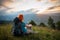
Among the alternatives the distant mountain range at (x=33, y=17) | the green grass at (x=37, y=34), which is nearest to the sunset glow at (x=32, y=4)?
the distant mountain range at (x=33, y=17)

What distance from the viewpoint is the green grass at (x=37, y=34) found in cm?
167

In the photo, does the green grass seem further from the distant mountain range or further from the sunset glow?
the sunset glow

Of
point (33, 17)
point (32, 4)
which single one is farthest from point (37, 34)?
point (32, 4)

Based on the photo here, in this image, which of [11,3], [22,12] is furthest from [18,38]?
[11,3]

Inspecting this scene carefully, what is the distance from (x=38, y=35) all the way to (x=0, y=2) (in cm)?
62

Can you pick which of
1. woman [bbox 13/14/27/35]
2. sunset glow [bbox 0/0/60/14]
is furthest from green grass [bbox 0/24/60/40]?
sunset glow [bbox 0/0/60/14]

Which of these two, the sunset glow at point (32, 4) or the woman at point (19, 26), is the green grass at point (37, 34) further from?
the sunset glow at point (32, 4)

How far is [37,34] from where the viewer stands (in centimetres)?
168

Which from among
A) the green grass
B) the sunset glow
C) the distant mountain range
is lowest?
the green grass

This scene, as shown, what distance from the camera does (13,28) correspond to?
1.69 metres

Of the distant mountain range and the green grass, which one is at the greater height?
the distant mountain range

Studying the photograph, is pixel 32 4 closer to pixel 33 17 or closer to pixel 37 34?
pixel 33 17

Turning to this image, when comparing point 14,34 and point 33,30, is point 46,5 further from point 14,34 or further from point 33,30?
point 14,34

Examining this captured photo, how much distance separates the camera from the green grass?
5.46 ft
